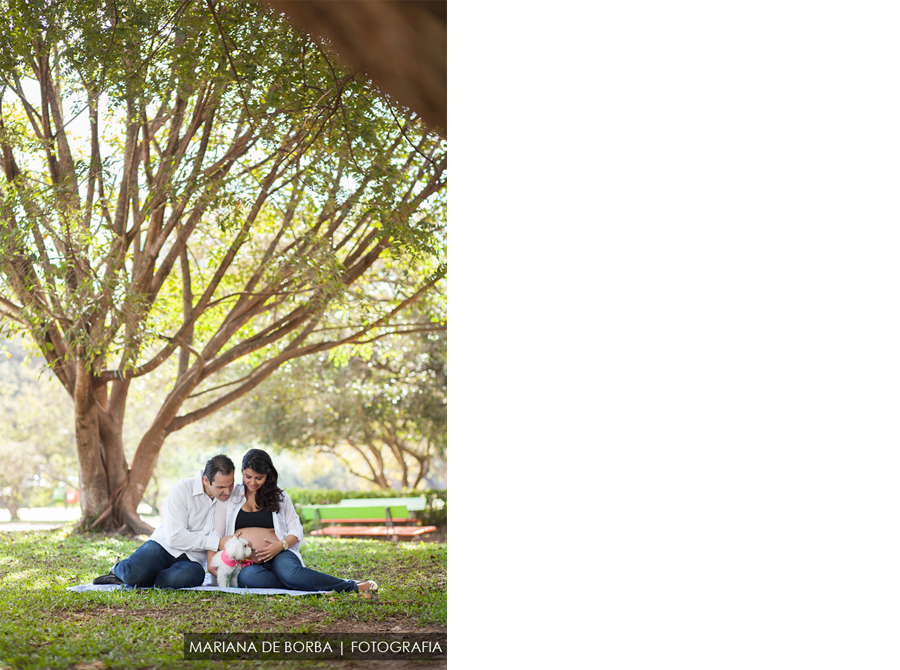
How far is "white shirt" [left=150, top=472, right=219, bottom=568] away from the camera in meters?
3.16

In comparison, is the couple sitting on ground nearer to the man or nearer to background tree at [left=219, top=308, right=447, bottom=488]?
the man

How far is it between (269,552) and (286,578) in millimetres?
141

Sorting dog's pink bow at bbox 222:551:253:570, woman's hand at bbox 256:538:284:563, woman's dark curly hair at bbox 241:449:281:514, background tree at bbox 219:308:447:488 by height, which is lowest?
dog's pink bow at bbox 222:551:253:570

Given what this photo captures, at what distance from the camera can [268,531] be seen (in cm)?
321

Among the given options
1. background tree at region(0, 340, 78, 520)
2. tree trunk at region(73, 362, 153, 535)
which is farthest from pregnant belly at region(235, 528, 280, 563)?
background tree at region(0, 340, 78, 520)

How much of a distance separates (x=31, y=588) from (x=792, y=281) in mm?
3602

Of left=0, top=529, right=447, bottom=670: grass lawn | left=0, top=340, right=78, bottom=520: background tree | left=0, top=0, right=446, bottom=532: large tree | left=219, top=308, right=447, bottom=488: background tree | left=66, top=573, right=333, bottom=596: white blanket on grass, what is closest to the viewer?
left=0, top=529, right=447, bottom=670: grass lawn

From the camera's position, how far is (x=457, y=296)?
2340mm

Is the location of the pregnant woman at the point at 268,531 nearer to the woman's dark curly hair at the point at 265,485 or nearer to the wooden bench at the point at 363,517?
the woman's dark curly hair at the point at 265,485

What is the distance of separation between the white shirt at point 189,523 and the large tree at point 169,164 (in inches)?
61.9

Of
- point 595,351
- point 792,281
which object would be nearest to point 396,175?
point 595,351

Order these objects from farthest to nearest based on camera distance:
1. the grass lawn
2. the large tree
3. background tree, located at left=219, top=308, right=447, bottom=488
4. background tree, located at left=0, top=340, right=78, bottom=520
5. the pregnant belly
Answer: background tree, located at left=0, top=340, right=78, bottom=520 < background tree, located at left=219, top=308, right=447, bottom=488 < the large tree < the pregnant belly < the grass lawn

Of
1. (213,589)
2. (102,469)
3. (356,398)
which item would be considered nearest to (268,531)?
(213,589)

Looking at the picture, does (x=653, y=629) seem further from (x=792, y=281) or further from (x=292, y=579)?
(x=292, y=579)
